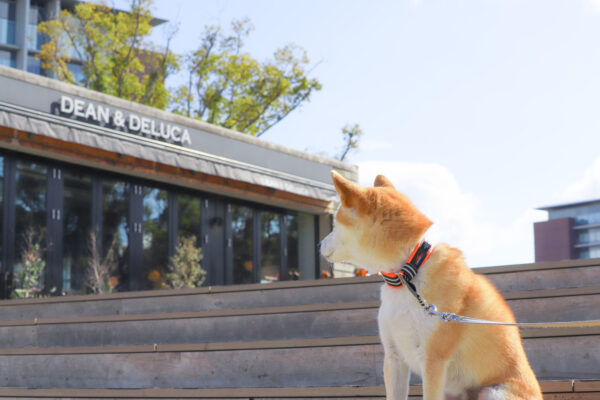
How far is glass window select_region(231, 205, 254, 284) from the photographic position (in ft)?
50.2

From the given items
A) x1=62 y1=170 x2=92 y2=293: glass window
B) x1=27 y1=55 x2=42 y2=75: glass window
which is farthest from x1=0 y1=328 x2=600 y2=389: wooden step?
x1=27 y1=55 x2=42 y2=75: glass window

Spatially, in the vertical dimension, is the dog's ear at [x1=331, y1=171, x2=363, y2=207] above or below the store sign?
below

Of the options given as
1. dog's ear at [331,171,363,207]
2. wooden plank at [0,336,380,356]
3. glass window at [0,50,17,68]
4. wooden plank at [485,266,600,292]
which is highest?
glass window at [0,50,17,68]

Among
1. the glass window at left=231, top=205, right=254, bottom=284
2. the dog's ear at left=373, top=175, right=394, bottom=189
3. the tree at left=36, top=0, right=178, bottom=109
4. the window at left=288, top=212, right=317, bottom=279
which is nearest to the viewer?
the dog's ear at left=373, top=175, right=394, bottom=189

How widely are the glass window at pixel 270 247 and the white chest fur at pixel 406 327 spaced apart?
12784 mm

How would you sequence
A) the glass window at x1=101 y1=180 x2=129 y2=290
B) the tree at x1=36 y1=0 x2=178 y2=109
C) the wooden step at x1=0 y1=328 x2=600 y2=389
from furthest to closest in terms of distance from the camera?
the tree at x1=36 y1=0 x2=178 y2=109, the glass window at x1=101 y1=180 x2=129 y2=290, the wooden step at x1=0 y1=328 x2=600 y2=389

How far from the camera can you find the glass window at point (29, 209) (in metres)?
11.5

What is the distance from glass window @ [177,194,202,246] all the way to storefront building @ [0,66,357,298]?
0.02 metres

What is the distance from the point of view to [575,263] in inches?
209

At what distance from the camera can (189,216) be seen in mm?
14523

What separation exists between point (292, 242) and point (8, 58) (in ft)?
108

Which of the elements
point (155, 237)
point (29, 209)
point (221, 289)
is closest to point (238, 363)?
point (221, 289)

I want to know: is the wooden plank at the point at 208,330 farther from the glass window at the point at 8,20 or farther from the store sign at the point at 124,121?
the glass window at the point at 8,20

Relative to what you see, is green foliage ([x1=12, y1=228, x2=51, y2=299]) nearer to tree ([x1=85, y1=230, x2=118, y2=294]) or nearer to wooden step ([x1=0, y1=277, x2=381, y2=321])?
tree ([x1=85, y1=230, x2=118, y2=294])
